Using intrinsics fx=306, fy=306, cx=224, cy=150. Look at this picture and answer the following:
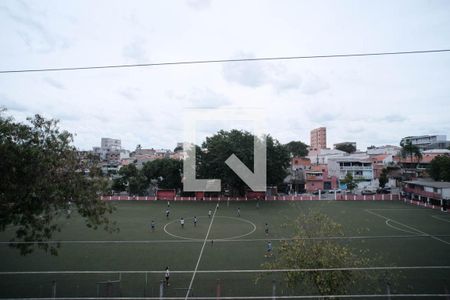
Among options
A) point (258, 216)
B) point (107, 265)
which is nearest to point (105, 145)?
point (258, 216)

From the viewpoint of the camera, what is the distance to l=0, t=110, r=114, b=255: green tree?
1252 cm

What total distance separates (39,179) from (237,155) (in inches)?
1285

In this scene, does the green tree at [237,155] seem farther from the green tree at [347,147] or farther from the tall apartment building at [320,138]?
the tall apartment building at [320,138]

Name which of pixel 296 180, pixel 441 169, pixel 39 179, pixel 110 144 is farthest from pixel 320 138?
pixel 39 179

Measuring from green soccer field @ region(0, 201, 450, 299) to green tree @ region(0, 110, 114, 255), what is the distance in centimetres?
343

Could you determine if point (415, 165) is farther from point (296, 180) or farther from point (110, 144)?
point (110, 144)

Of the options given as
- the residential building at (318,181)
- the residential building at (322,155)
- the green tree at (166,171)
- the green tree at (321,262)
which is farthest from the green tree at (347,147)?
the green tree at (321,262)

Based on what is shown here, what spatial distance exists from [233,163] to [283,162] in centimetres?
788

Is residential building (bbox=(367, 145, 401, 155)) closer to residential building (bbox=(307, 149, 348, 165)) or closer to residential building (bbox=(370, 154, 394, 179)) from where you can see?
residential building (bbox=(370, 154, 394, 179))

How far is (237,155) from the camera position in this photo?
144ft

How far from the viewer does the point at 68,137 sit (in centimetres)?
1497

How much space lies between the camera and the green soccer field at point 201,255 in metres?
14.6

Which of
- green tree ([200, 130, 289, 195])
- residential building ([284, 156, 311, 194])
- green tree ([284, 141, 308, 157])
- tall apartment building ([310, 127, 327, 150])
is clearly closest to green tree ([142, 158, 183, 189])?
green tree ([200, 130, 289, 195])

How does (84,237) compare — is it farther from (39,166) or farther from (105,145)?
(105,145)
